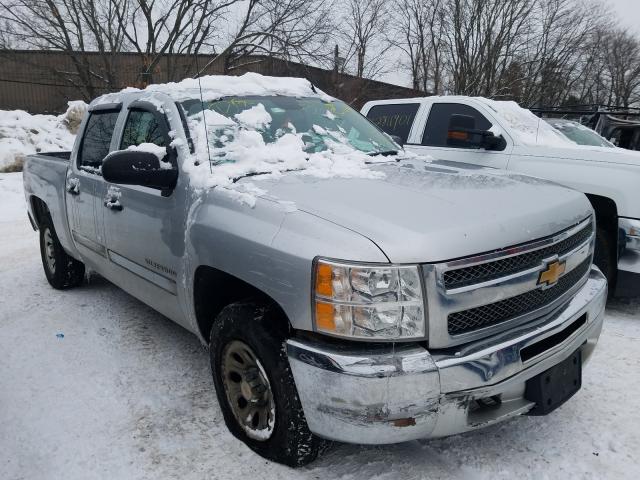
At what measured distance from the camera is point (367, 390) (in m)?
1.91

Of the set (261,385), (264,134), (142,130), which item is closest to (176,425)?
(261,385)

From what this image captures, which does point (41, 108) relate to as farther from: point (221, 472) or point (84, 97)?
point (221, 472)

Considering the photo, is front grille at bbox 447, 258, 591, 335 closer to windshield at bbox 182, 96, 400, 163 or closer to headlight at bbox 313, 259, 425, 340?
headlight at bbox 313, 259, 425, 340

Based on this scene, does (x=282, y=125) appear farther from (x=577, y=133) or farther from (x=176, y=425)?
(x=577, y=133)

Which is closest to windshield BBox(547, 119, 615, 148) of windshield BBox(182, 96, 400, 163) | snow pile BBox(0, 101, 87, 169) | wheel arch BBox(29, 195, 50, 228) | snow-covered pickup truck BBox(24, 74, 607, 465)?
windshield BBox(182, 96, 400, 163)

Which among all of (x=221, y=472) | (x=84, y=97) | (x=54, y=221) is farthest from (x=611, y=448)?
(x=84, y=97)

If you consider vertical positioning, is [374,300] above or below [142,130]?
below

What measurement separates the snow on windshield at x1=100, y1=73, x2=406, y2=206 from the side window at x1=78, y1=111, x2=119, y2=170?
0.58 metres

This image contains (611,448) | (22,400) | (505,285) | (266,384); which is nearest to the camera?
(505,285)

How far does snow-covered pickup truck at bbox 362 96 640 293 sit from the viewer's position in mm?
4133

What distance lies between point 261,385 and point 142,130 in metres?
1.95

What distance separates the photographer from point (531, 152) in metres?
5.02

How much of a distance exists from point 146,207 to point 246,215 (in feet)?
3.34

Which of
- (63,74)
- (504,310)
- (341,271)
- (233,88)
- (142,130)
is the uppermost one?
(63,74)
